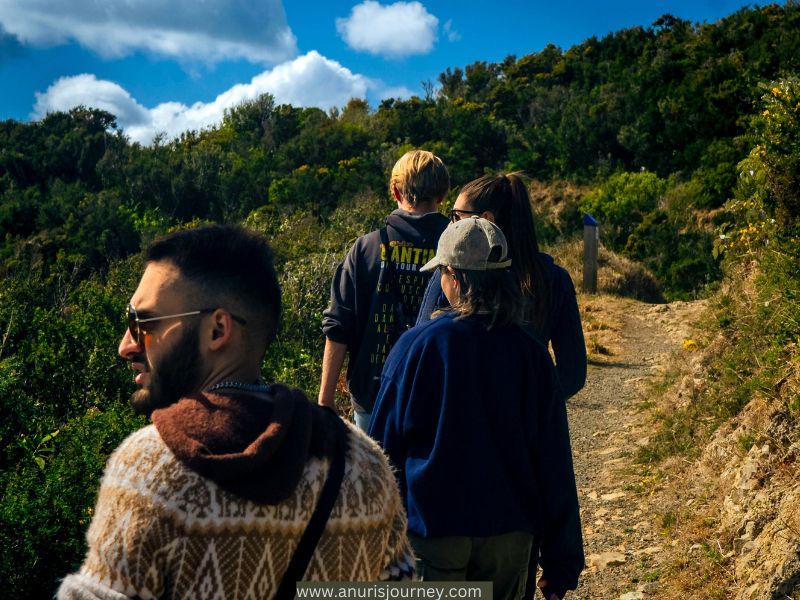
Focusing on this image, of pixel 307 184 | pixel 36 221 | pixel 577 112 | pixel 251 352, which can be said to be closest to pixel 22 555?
pixel 251 352

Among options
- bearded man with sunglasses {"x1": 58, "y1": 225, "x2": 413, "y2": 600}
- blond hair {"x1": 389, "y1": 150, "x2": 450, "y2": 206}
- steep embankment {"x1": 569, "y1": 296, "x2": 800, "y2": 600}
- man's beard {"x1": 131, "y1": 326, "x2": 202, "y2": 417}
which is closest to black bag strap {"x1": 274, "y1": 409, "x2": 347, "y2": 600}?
bearded man with sunglasses {"x1": 58, "y1": 225, "x2": 413, "y2": 600}

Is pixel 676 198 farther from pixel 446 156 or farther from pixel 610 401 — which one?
pixel 610 401

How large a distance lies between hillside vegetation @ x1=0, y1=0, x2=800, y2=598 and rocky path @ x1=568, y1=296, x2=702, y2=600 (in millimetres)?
500

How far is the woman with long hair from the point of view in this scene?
2738 mm

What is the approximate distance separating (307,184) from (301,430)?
23161 millimetres

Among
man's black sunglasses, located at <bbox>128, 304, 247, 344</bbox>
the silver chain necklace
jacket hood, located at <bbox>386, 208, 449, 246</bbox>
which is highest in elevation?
jacket hood, located at <bbox>386, 208, 449, 246</bbox>

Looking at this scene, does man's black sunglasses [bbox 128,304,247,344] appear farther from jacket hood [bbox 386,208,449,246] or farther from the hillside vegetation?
the hillside vegetation

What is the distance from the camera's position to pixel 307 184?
946 inches

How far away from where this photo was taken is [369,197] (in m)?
21.7

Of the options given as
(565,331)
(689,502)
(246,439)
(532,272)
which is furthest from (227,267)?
(689,502)

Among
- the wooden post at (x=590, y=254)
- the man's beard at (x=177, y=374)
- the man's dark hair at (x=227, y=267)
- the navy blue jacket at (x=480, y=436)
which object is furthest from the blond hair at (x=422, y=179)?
the wooden post at (x=590, y=254)

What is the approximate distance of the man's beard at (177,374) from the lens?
1.41m

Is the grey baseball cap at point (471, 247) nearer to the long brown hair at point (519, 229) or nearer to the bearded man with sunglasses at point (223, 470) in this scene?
the long brown hair at point (519, 229)

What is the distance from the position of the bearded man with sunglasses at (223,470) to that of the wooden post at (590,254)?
12.4m
